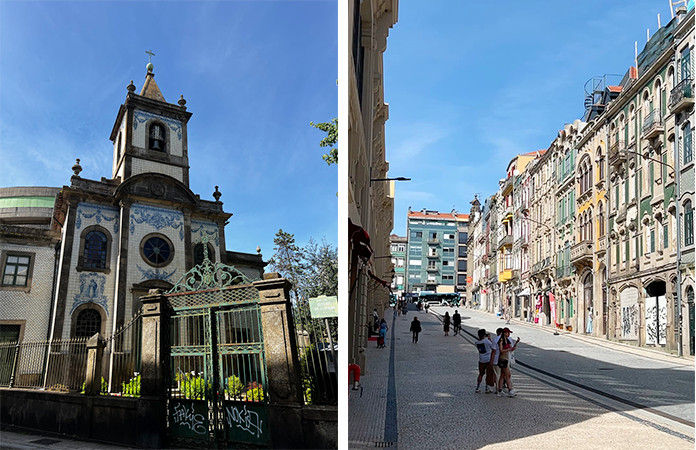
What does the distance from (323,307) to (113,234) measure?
738 cm

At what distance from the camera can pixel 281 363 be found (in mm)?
7469

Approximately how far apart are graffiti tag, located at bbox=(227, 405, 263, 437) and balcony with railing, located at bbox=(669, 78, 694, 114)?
1221cm

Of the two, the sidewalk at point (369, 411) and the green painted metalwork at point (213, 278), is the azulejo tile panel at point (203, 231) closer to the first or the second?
the green painted metalwork at point (213, 278)

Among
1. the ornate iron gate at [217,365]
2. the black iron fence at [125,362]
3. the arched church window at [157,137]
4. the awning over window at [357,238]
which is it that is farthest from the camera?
the arched church window at [157,137]

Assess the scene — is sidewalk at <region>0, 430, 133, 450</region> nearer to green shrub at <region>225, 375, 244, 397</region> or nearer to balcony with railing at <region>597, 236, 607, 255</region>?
green shrub at <region>225, 375, 244, 397</region>

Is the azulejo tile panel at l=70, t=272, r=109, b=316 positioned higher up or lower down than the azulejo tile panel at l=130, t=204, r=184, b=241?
lower down

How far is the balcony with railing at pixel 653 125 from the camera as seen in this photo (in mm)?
17062

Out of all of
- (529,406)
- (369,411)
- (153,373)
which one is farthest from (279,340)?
(529,406)

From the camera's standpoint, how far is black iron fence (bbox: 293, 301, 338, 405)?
6.79 meters

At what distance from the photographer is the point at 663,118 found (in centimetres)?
1662

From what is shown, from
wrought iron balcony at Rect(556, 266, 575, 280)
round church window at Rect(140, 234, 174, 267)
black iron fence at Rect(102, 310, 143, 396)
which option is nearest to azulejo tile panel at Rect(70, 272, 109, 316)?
round church window at Rect(140, 234, 174, 267)

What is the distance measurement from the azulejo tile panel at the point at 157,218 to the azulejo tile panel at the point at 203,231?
634mm

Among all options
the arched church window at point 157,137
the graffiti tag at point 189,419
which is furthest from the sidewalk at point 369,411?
the arched church window at point 157,137

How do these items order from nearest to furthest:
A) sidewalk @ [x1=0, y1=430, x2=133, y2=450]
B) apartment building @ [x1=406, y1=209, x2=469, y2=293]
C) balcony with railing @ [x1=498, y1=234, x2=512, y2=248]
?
sidewalk @ [x1=0, y1=430, x2=133, y2=450] → balcony with railing @ [x1=498, y1=234, x2=512, y2=248] → apartment building @ [x1=406, y1=209, x2=469, y2=293]
